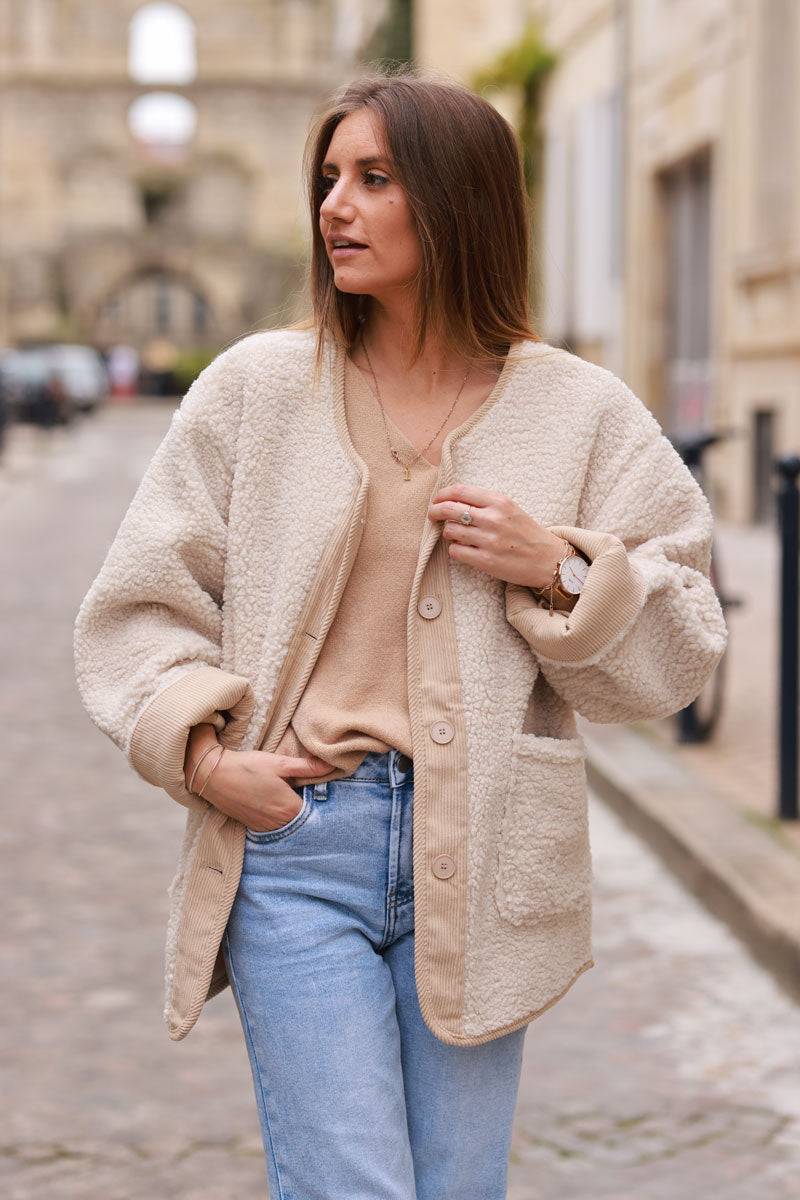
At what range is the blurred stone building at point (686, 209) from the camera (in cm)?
1462

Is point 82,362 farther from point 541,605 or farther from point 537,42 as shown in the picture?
point 541,605

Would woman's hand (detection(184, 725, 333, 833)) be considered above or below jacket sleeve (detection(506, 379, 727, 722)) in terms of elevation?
below

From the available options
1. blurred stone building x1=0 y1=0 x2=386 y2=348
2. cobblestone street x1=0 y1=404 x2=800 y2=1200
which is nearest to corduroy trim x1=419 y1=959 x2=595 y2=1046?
cobblestone street x1=0 y1=404 x2=800 y2=1200

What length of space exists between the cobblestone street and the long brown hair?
1855 mm

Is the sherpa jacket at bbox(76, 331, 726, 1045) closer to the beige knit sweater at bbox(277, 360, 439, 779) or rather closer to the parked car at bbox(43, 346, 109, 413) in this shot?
the beige knit sweater at bbox(277, 360, 439, 779)

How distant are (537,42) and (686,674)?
22576mm

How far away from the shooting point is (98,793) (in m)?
6.80

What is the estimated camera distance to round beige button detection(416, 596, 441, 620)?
7.11 feet

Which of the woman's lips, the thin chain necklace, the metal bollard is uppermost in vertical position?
the woman's lips

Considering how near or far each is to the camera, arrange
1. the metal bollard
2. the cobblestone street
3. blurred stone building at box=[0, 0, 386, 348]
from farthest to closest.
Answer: blurred stone building at box=[0, 0, 386, 348], the metal bollard, the cobblestone street

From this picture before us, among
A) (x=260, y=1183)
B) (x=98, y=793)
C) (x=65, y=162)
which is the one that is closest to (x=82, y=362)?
(x=65, y=162)

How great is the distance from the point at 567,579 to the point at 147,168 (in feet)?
242

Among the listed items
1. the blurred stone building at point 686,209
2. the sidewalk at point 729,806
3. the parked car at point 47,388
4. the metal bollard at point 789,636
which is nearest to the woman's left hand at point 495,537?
the sidewalk at point 729,806

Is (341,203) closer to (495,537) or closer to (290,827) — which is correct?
(495,537)
